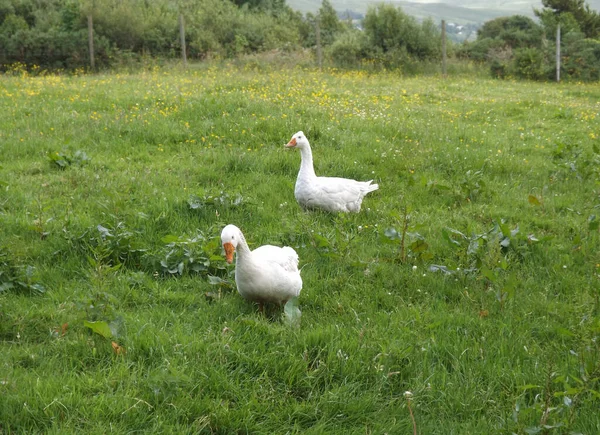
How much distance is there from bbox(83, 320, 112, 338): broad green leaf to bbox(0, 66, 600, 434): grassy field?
0.01 m

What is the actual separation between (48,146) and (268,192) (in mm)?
3954

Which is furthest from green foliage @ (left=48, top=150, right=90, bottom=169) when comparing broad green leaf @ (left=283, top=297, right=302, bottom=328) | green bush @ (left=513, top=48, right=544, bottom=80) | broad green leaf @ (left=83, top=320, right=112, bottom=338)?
green bush @ (left=513, top=48, right=544, bottom=80)

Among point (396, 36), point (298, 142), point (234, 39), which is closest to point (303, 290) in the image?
point (298, 142)

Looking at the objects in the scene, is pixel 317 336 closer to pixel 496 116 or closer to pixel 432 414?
pixel 432 414

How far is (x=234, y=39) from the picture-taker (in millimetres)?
28188

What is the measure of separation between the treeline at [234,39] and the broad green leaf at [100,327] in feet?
66.8

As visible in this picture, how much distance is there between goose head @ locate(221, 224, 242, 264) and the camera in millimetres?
3955

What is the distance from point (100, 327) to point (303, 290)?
1.79 m

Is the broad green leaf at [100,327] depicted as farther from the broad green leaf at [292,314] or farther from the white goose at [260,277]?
the broad green leaf at [292,314]

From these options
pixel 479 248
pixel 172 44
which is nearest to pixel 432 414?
pixel 479 248

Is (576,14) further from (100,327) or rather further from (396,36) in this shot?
(100,327)

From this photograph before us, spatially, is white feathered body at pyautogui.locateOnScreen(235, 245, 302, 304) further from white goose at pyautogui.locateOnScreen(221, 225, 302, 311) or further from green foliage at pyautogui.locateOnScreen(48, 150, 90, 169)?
green foliage at pyautogui.locateOnScreen(48, 150, 90, 169)

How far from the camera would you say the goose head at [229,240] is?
3.96 m

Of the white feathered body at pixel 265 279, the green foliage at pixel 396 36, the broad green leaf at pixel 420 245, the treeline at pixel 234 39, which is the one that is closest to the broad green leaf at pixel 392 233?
the broad green leaf at pixel 420 245
